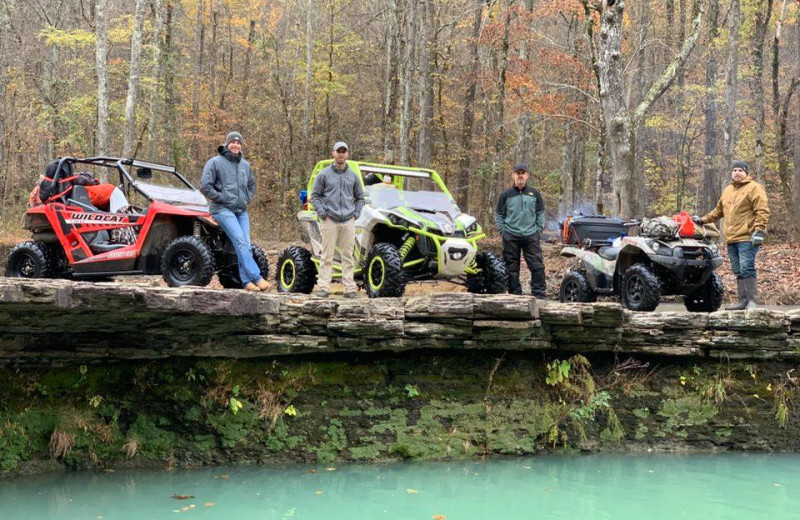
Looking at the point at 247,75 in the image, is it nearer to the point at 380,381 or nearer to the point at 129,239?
the point at 129,239

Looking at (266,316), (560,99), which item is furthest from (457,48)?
(266,316)

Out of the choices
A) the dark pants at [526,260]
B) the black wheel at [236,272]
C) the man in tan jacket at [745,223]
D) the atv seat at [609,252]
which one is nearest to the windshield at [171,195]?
the black wheel at [236,272]

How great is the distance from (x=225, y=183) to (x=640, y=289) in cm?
531

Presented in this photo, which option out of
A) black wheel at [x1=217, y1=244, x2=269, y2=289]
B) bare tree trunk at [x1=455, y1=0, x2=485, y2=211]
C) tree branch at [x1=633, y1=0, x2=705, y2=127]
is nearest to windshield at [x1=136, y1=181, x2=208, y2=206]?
black wheel at [x1=217, y1=244, x2=269, y2=289]

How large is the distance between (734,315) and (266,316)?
5.02 metres

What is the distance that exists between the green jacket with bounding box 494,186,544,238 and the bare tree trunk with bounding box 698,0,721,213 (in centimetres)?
1542

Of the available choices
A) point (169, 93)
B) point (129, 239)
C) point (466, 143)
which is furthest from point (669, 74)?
point (169, 93)

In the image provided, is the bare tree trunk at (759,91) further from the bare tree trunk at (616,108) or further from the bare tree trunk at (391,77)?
the bare tree trunk at (391,77)

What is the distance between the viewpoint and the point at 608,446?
8281 millimetres

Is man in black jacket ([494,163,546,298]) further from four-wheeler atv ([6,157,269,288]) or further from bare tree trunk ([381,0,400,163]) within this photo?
bare tree trunk ([381,0,400,163])

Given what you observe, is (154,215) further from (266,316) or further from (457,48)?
(457,48)

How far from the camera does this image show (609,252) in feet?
34.4

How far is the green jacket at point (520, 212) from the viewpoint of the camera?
9914 millimetres

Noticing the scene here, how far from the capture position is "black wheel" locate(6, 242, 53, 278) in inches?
388
